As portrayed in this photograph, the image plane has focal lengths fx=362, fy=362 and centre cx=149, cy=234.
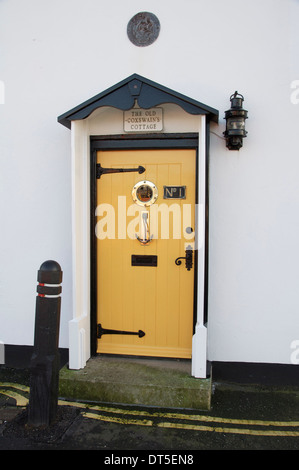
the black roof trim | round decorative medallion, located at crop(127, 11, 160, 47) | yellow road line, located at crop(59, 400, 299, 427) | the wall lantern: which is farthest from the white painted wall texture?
yellow road line, located at crop(59, 400, 299, 427)

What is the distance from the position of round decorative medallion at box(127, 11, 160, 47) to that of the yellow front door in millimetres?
1144

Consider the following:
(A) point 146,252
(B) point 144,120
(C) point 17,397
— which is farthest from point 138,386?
(B) point 144,120

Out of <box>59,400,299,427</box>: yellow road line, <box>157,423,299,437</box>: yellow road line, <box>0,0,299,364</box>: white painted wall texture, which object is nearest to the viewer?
<box>157,423,299,437</box>: yellow road line

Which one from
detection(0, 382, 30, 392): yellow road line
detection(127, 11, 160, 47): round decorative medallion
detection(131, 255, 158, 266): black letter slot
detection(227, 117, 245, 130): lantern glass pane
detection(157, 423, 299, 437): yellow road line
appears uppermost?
detection(127, 11, 160, 47): round decorative medallion

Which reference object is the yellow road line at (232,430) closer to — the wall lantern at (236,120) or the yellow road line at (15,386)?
the yellow road line at (15,386)

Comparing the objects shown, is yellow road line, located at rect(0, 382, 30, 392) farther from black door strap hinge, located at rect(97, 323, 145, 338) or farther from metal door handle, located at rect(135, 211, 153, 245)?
metal door handle, located at rect(135, 211, 153, 245)

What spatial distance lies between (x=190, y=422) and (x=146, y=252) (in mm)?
1671

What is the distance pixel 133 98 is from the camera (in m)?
3.34

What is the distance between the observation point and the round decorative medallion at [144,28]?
12.3ft

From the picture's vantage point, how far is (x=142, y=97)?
11.0ft

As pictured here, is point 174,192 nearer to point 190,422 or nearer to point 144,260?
point 144,260

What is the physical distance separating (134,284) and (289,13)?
317 centimetres

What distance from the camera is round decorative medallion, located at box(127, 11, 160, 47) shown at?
148 inches
